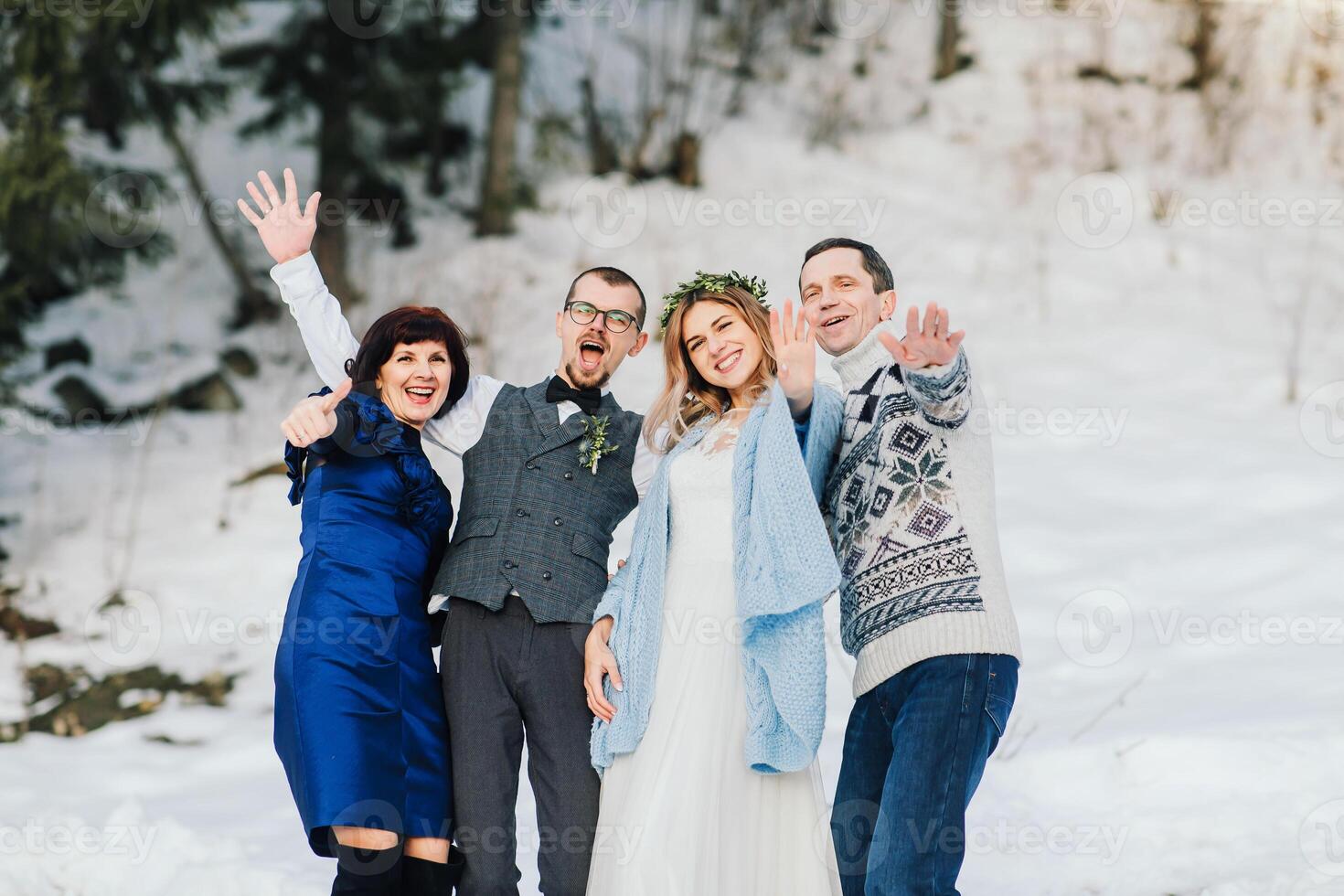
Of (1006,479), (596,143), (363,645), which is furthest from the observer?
(596,143)

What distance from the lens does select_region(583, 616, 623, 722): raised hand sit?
2771 millimetres

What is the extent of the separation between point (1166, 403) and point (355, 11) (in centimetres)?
584

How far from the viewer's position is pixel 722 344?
2.88 m

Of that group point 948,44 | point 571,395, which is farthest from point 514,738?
point 948,44

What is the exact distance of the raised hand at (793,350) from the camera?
266 cm

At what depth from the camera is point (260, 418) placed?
763 cm

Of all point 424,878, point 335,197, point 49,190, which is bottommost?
point 424,878

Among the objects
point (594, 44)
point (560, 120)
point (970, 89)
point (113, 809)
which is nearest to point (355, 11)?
point (560, 120)

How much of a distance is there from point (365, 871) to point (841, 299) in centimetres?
167

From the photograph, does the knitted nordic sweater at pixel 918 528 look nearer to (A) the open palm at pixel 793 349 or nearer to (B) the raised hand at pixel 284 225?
(A) the open palm at pixel 793 349

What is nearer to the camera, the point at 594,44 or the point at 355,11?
the point at 355,11

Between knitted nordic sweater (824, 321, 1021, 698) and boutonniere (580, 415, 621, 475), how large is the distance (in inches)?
24.2

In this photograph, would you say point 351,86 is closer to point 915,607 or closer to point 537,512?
point 537,512

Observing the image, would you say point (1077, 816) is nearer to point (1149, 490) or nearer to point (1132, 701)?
point (1132, 701)
